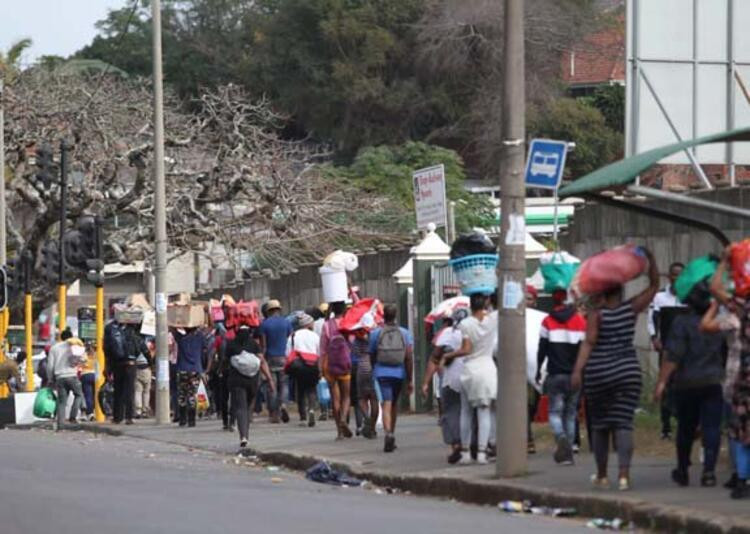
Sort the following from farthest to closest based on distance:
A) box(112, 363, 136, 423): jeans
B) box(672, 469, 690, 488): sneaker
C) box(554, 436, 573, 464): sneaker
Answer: box(112, 363, 136, 423): jeans < box(554, 436, 573, 464): sneaker < box(672, 469, 690, 488): sneaker

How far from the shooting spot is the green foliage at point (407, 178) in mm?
46156

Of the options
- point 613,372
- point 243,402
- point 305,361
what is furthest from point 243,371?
point 613,372

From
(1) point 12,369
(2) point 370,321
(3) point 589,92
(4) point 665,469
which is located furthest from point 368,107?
(4) point 665,469

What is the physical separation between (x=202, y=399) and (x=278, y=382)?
4117mm

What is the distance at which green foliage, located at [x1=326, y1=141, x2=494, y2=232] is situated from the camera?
46.2 m

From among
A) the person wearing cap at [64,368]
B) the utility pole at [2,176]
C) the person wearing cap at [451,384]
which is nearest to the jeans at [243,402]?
the person wearing cap at [451,384]

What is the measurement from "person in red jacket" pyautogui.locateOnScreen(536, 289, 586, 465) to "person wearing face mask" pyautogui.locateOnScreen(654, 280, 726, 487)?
7.35 feet

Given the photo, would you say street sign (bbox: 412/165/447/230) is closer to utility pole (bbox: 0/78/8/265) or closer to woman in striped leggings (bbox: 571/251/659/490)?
woman in striped leggings (bbox: 571/251/659/490)

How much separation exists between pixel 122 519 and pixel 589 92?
60.2 meters

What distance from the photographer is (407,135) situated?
2712 inches

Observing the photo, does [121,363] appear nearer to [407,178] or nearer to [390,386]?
[390,386]

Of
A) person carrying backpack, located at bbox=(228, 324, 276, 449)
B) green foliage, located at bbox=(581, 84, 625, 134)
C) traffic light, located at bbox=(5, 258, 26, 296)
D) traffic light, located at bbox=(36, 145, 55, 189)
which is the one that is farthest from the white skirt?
green foliage, located at bbox=(581, 84, 625, 134)

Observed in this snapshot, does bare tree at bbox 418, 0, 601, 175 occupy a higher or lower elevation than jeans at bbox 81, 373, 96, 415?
higher

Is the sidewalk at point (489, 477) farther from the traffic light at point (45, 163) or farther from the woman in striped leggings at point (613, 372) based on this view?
the traffic light at point (45, 163)
